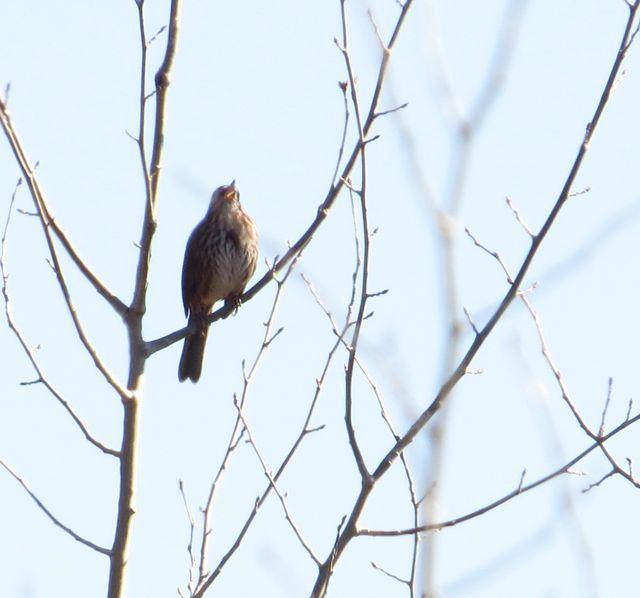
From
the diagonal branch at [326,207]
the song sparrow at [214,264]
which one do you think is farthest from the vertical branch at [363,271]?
the song sparrow at [214,264]

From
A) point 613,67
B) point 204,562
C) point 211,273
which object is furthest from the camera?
point 211,273

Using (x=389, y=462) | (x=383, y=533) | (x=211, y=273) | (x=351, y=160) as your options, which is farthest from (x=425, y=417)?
(x=211, y=273)

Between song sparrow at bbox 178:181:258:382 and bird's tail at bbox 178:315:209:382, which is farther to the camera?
bird's tail at bbox 178:315:209:382

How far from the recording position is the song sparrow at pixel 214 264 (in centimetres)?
710

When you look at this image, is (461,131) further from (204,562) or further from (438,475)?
(204,562)

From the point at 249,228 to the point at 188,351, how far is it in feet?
2.69

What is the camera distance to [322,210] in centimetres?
374

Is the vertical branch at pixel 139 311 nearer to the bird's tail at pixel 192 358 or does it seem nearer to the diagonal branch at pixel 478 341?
the diagonal branch at pixel 478 341

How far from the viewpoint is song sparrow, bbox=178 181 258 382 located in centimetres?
710

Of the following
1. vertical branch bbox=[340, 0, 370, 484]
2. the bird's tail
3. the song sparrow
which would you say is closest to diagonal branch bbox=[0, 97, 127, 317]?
vertical branch bbox=[340, 0, 370, 484]

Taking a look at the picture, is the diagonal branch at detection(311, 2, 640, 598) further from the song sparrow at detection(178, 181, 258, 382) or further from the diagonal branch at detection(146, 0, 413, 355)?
the song sparrow at detection(178, 181, 258, 382)

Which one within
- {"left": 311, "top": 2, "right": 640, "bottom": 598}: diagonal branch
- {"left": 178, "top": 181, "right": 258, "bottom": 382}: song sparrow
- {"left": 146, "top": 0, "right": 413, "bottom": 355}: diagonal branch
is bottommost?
{"left": 311, "top": 2, "right": 640, "bottom": 598}: diagonal branch

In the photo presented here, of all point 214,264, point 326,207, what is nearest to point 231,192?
point 214,264

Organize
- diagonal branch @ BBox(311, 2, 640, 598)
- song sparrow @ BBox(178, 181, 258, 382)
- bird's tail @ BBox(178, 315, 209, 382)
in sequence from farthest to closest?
bird's tail @ BBox(178, 315, 209, 382)
song sparrow @ BBox(178, 181, 258, 382)
diagonal branch @ BBox(311, 2, 640, 598)
